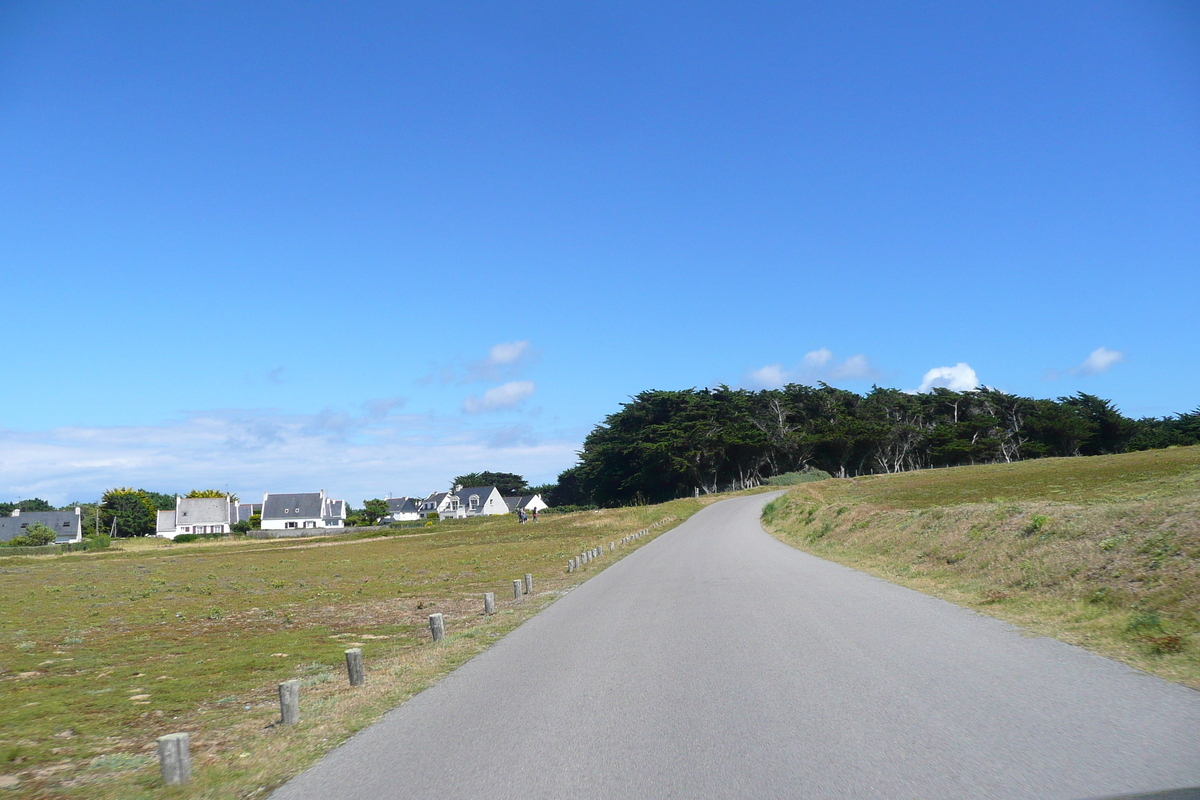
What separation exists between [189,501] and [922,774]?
13463cm

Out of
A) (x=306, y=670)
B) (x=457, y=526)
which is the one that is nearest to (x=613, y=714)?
(x=306, y=670)

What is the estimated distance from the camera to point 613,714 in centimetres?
737

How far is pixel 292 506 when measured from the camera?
122125 mm

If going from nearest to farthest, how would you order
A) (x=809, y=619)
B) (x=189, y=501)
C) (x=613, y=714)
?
1. (x=613, y=714)
2. (x=809, y=619)
3. (x=189, y=501)

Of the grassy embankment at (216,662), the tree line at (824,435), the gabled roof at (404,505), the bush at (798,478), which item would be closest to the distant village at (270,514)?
the gabled roof at (404,505)

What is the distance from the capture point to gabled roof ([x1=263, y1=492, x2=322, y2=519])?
12069 cm

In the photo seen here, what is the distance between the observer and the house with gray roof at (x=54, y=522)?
339 ft

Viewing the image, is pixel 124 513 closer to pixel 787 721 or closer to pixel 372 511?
pixel 372 511

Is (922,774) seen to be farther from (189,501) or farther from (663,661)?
(189,501)

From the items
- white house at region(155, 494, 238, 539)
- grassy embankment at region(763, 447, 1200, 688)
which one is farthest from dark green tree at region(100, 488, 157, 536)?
grassy embankment at region(763, 447, 1200, 688)

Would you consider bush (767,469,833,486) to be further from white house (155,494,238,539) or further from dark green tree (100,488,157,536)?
dark green tree (100,488,157,536)

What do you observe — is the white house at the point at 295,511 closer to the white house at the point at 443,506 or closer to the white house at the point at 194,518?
the white house at the point at 194,518

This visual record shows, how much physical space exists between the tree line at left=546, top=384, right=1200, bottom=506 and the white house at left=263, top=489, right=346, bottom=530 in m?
47.2

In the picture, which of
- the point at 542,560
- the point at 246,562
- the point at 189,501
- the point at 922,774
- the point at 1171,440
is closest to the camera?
the point at 922,774
